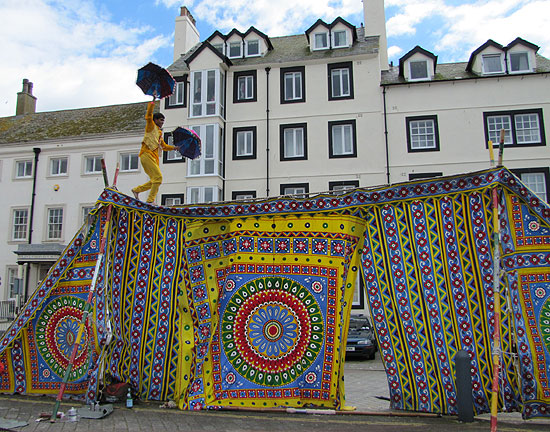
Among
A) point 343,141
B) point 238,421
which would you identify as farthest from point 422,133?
point 238,421

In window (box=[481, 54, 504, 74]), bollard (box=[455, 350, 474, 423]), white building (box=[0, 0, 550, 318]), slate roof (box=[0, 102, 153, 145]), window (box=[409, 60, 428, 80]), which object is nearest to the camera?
bollard (box=[455, 350, 474, 423])

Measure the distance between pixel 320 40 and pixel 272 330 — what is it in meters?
21.9

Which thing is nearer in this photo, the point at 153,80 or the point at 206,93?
the point at 153,80

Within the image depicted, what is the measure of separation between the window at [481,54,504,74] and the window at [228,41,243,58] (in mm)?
12351

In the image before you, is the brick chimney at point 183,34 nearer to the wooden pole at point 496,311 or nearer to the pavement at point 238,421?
the pavement at point 238,421

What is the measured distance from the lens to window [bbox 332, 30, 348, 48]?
84.3ft

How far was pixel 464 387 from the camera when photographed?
20.6 ft

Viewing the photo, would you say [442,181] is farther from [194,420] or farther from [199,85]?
[199,85]

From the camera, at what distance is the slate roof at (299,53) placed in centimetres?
2469

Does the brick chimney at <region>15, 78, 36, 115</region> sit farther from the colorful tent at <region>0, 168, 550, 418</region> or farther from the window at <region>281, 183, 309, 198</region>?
the colorful tent at <region>0, 168, 550, 418</region>

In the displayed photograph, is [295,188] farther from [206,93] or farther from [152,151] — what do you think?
[152,151]

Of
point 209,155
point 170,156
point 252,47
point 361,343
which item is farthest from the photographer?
point 252,47

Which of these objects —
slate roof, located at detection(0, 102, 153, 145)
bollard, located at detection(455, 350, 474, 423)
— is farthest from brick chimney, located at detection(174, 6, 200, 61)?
bollard, located at detection(455, 350, 474, 423)

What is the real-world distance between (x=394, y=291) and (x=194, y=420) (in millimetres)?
→ 3210
